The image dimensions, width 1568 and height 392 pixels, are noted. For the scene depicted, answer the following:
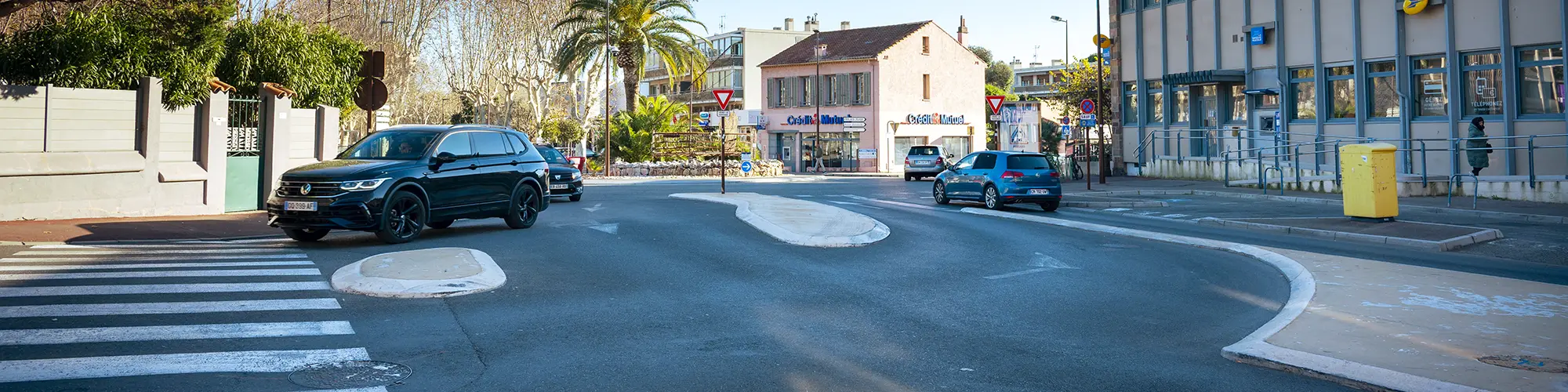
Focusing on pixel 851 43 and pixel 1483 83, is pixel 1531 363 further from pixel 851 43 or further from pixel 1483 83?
pixel 851 43

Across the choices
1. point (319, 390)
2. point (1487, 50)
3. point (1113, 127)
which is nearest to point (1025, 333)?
point (319, 390)

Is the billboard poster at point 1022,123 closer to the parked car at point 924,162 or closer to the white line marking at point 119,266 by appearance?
the parked car at point 924,162

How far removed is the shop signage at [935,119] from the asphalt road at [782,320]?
161ft

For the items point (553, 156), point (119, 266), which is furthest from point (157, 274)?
point (553, 156)

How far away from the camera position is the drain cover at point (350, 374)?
6.19 m

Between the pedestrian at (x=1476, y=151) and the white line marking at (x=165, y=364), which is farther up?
the pedestrian at (x=1476, y=151)

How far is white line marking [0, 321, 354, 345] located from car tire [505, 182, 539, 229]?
8.51 metres

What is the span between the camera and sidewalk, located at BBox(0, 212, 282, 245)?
14633 millimetres

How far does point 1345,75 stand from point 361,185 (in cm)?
2458

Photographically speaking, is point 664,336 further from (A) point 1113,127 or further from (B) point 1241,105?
(A) point 1113,127

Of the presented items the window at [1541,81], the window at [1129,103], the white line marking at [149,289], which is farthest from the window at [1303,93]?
the white line marking at [149,289]

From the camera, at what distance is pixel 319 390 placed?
5992 millimetres

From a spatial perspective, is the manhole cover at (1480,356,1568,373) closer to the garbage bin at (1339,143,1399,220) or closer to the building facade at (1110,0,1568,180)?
the garbage bin at (1339,143,1399,220)

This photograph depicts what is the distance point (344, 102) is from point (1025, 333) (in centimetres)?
1837
